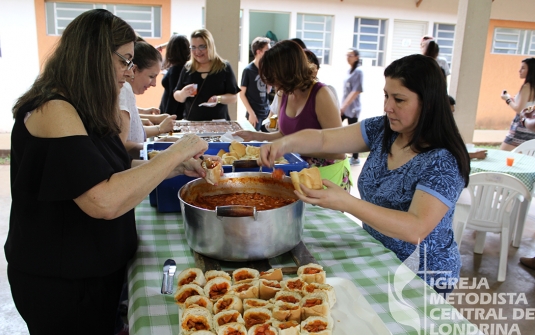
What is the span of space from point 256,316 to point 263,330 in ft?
0.28

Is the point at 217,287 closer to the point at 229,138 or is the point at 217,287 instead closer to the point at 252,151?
Answer: the point at 252,151

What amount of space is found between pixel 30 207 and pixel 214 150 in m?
1.48

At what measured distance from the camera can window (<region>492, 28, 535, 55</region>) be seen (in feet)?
37.4

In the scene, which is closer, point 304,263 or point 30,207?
point 30,207

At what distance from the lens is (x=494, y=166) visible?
13.3ft

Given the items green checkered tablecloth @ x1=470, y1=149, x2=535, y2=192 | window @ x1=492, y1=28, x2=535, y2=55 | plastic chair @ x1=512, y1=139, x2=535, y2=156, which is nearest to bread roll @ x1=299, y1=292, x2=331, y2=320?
green checkered tablecloth @ x1=470, y1=149, x2=535, y2=192

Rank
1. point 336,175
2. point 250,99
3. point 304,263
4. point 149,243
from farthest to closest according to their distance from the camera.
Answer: point 250,99, point 336,175, point 149,243, point 304,263

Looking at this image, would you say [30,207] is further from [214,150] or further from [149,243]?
[214,150]

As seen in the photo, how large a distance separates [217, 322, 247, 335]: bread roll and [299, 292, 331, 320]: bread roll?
0.19 meters

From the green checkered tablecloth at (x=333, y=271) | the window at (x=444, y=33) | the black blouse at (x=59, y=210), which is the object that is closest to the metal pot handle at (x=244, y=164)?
the green checkered tablecloth at (x=333, y=271)

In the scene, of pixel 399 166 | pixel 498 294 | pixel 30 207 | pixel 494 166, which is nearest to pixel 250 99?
pixel 494 166

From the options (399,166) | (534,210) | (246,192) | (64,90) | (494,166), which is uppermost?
(64,90)

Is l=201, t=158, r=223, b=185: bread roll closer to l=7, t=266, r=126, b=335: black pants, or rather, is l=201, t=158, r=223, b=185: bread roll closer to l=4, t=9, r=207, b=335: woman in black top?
l=4, t=9, r=207, b=335: woman in black top

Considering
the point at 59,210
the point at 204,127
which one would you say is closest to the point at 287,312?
the point at 59,210
